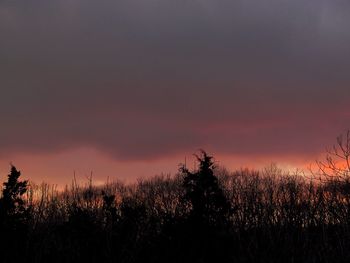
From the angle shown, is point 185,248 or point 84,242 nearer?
point 185,248

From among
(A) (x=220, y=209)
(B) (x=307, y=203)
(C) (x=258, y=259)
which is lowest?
(C) (x=258, y=259)

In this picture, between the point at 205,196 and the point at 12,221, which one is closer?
the point at 205,196

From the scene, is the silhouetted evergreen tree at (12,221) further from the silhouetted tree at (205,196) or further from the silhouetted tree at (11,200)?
the silhouetted tree at (205,196)

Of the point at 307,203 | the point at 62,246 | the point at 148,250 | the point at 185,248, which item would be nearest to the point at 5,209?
the point at 62,246

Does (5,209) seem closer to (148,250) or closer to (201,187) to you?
(148,250)

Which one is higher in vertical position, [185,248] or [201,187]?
[201,187]

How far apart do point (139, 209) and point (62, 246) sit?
3039 millimetres

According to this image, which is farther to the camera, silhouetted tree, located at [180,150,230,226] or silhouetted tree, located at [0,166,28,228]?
silhouetted tree, located at [0,166,28,228]

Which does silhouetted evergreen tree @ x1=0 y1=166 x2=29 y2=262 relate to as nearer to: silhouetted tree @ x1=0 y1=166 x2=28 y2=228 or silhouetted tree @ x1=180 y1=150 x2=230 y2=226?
silhouetted tree @ x1=0 y1=166 x2=28 y2=228

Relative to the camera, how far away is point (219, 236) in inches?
491

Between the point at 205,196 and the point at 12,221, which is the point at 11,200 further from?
the point at 205,196

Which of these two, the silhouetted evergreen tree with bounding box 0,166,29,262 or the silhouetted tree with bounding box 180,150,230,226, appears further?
the silhouetted evergreen tree with bounding box 0,166,29,262

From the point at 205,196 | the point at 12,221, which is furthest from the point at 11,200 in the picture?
the point at 205,196

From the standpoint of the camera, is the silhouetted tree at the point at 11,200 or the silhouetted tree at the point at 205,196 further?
the silhouetted tree at the point at 11,200
